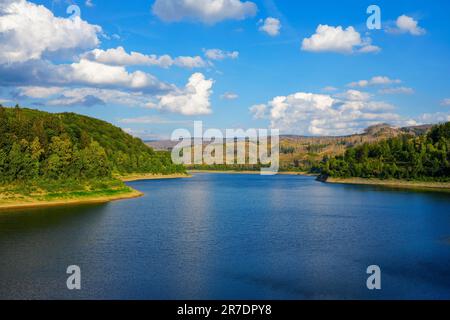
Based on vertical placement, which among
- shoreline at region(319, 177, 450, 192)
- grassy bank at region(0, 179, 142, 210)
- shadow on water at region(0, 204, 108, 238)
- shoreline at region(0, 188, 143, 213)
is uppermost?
grassy bank at region(0, 179, 142, 210)

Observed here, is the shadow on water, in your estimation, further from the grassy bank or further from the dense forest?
the dense forest

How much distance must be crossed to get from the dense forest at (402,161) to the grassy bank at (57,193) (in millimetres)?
97807

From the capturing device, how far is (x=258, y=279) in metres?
28.4

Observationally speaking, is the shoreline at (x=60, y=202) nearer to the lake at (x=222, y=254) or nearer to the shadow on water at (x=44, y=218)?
the shadow on water at (x=44, y=218)

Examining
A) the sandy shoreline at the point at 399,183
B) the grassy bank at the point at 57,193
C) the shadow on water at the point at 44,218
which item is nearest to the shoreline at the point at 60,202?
the grassy bank at the point at 57,193

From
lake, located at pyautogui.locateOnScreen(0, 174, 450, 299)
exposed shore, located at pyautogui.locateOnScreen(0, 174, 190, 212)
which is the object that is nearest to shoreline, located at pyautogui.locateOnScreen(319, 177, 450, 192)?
lake, located at pyautogui.locateOnScreen(0, 174, 450, 299)

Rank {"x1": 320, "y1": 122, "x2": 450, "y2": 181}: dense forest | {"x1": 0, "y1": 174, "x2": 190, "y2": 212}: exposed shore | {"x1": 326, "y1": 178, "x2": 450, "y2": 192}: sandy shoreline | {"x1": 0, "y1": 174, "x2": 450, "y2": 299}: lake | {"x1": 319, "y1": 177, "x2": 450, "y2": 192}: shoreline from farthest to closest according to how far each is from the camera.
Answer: {"x1": 320, "y1": 122, "x2": 450, "y2": 181}: dense forest
{"x1": 326, "y1": 178, "x2": 450, "y2": 192}: sandy shoreline
{"x1": 319, "y1": 177, "x2": 450, "y2": 192}: shoreline
{"x1": 0, "y1": 174, "x2": 190, "y2": 212}: exposed shore
{"x1": 0, "y1": 174, "x2": 450, "y2": 299}: lake

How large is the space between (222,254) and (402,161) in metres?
138

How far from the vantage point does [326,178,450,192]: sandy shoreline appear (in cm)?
12738

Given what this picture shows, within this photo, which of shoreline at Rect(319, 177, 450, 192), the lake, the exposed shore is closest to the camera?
the lake

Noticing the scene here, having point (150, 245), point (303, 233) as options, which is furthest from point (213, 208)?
point (150, 245)

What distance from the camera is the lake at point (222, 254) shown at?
86.1 ft

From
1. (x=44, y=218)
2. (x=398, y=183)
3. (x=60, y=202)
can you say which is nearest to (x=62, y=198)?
Result: (x=60, y=202)
